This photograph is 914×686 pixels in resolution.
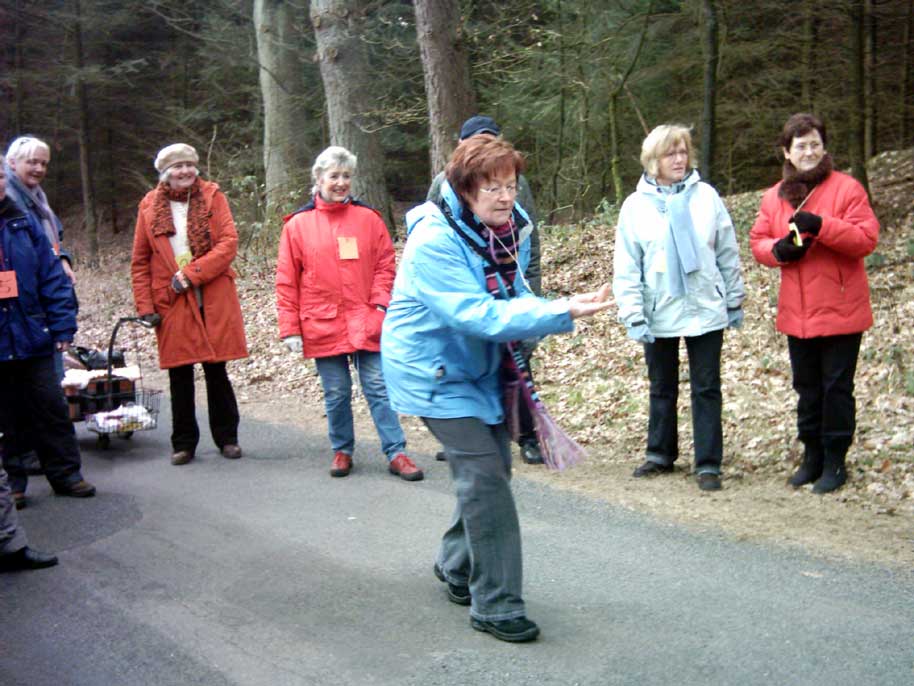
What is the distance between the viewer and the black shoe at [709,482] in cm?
619

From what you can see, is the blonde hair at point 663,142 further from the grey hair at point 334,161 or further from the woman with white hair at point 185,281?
the woman with white hair at point 185,281

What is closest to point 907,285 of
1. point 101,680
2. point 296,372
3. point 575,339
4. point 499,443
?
point 575,339

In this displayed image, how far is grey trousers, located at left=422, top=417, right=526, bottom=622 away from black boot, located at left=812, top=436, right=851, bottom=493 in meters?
2.79

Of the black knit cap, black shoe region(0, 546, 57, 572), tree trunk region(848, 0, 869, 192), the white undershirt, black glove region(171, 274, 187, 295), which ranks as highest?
tree trunk region(848, 0, 869, 192)

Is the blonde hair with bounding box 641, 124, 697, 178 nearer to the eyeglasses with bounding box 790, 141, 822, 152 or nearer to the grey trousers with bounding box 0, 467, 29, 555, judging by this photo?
the eyeglasses with bounding box 790, 141, 822, 152

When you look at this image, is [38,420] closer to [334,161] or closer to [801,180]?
[334,161]

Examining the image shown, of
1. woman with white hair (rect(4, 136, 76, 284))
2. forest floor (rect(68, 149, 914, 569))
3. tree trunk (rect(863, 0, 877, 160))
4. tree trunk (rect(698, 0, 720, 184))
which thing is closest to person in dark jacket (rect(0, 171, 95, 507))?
woman with white hair (rect(4, 136, 76, 284))

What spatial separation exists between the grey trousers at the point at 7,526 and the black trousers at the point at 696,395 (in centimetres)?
399

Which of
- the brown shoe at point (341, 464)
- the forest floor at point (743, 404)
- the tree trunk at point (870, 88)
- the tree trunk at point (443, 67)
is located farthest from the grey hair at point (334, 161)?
the tree trunk at point (870, 88)

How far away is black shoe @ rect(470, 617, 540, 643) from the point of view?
4055 mm

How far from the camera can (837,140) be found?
17016 mm

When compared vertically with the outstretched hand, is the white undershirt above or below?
above

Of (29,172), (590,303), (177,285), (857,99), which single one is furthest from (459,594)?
(857,99)

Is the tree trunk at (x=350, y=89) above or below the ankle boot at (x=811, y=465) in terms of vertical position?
above
